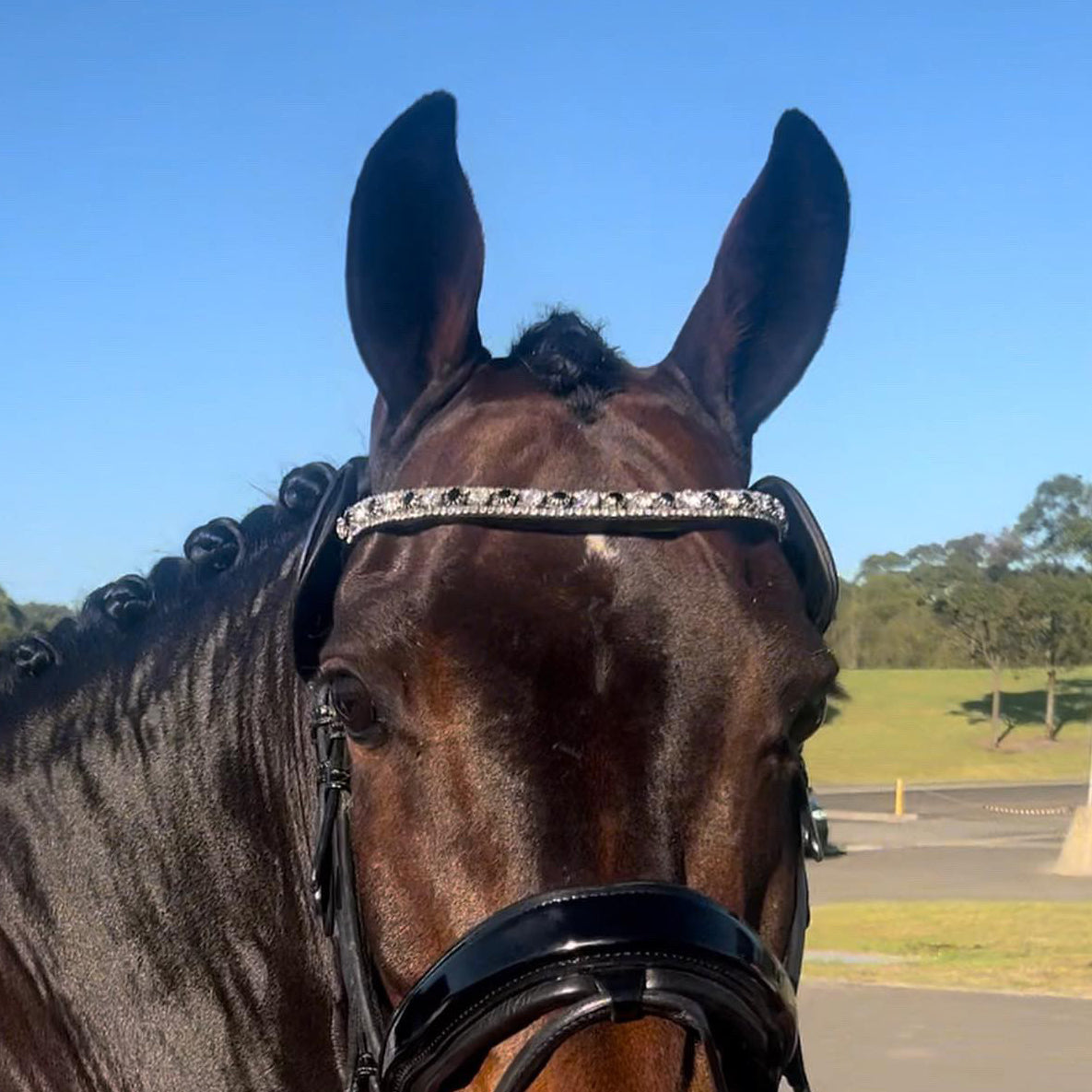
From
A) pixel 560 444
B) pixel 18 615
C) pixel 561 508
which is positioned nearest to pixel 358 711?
pixel 561 508

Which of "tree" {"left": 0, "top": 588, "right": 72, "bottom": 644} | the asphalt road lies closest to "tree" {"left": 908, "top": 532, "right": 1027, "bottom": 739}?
the asphalt road

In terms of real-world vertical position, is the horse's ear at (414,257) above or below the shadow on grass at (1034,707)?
above

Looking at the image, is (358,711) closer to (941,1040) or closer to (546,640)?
(546,640)

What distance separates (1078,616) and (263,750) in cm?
5835

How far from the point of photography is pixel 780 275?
274 cm

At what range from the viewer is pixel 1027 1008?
13664mm

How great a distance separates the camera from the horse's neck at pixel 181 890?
2.66 meters

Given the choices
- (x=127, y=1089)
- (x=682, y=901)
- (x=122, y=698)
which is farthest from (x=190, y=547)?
(x=682, y=901)

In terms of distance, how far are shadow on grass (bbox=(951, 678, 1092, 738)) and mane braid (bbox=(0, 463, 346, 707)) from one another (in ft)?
193

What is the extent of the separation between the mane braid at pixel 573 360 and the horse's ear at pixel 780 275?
175mm

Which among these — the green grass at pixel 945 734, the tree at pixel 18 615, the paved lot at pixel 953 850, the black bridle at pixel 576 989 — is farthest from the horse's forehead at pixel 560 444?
the green grass at pixel 945 734

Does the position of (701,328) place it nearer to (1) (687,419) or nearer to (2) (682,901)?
(1) (687,419)

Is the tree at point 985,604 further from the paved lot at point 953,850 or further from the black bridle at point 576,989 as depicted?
the black bridle at point 576,989

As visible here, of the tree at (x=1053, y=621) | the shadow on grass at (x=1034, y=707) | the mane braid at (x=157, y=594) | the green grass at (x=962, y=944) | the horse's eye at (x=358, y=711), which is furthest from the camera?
the shadow on grass at (x=1034, y=707)
